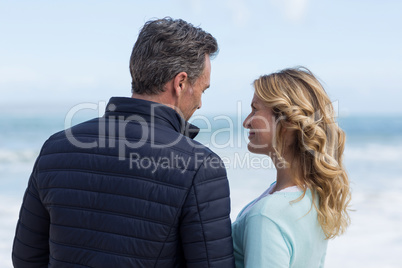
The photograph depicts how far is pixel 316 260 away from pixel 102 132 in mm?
996

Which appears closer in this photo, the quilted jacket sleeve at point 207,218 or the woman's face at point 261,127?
the quilted jacket sleeve at point 207,218

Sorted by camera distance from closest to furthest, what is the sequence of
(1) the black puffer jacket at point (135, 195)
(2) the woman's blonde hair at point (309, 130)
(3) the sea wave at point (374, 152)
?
(1) the black puffer jacket at point (135, 195) → (2) the woman's blonde hair at point (309, 130) → (3) the sea wave at point (374, 152)

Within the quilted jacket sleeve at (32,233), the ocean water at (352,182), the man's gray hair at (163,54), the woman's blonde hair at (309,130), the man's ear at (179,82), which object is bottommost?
the ocean water at (352,182)

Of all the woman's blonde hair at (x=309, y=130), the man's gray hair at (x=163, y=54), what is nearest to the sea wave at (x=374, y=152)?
the woman's blonde hair at (x=309, y=130)

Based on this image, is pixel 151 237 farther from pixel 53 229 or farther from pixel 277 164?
pixel 277 164

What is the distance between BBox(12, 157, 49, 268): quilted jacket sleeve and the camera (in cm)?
167

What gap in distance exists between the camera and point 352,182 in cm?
255

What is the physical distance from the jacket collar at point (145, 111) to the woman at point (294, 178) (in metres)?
0.47

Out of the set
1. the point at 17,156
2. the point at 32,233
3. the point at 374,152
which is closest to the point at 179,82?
the point at 32,233

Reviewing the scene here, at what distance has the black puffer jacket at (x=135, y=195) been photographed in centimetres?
146

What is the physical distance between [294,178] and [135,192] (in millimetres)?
734

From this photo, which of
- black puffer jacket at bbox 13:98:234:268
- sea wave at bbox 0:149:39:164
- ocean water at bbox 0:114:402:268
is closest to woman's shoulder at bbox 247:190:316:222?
black puffer jacket at bbox 13:98:234:268

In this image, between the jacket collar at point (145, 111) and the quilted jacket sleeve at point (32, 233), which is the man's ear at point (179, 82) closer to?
the jacket collar at point (145, 111)

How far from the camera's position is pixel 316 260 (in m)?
1.78
